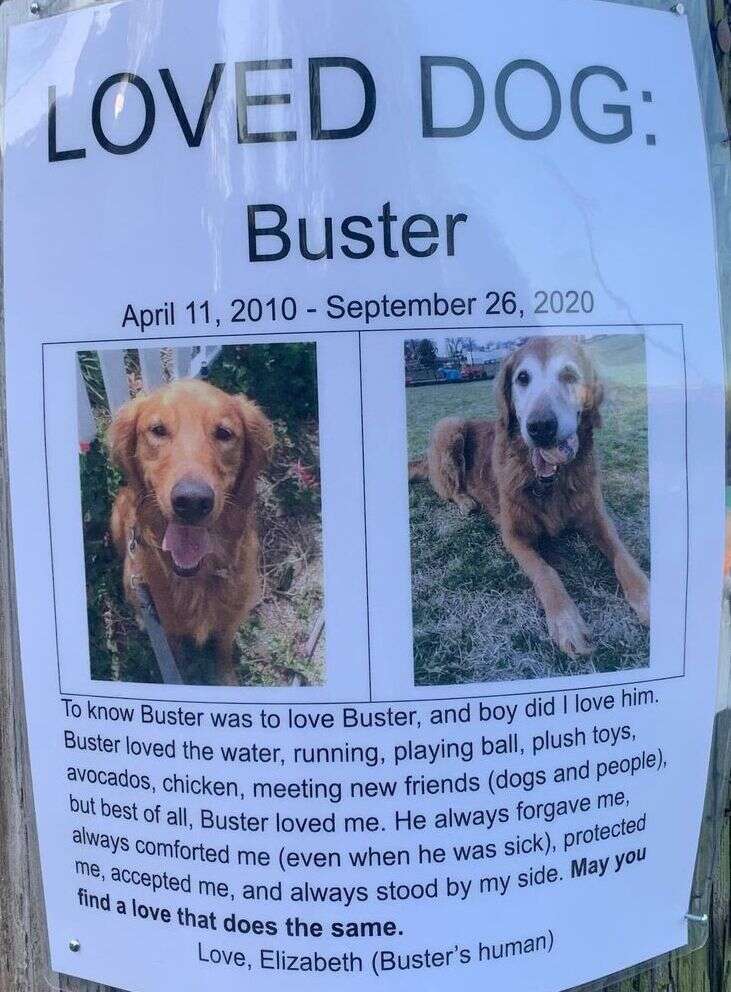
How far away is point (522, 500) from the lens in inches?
47.7

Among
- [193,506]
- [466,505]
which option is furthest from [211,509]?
[466,505]

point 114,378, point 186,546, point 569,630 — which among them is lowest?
point 569,630

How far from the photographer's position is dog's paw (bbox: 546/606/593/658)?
48.0 inches

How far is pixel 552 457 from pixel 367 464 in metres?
0.25

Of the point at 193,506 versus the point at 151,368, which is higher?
the point at 151,368

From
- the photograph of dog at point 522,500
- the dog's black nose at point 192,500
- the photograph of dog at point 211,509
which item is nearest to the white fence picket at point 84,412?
the photograph of dog at point 211,509

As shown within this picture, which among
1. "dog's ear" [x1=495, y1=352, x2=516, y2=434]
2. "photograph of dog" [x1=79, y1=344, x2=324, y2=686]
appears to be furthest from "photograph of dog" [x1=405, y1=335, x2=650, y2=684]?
"photograph of dog" [x1=79, y1=344, x2=324, y2=686]

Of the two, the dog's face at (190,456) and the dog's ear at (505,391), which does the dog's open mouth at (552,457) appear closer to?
the dog's ear at (505,391)

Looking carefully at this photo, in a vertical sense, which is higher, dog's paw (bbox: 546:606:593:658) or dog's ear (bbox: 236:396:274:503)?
dog's ear (bbox: 236:396:274:503)

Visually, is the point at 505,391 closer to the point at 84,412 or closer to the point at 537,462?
the point at 537,462

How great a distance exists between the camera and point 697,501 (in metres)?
1.27

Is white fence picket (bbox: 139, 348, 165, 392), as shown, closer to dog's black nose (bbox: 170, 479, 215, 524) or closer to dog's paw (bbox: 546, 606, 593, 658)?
dog's black nose (bbox: 170, 479, 215, 524)

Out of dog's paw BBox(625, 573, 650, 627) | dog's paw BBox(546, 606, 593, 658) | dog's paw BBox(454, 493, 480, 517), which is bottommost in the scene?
dog's paw BBox(546, 606, 593, 658)

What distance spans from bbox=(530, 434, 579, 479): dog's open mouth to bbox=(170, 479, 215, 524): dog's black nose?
0.43 m
